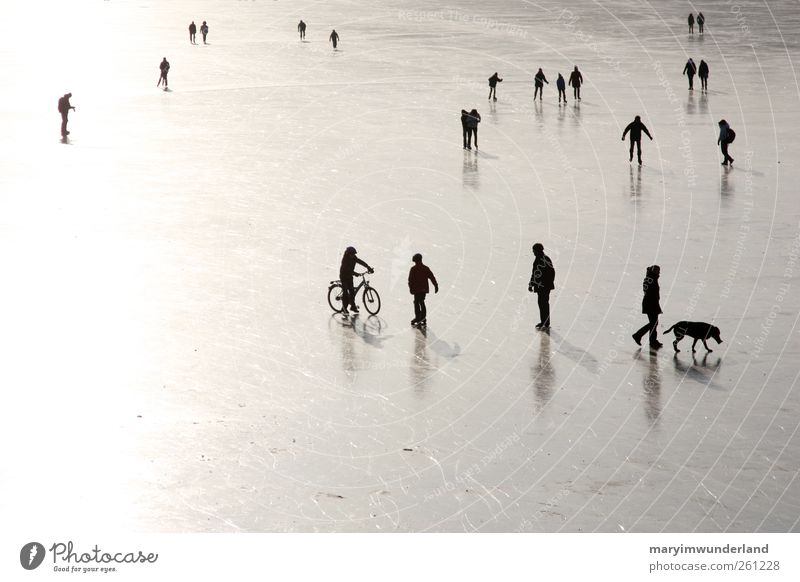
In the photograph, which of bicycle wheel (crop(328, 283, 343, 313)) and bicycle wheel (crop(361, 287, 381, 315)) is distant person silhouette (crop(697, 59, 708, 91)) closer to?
bicycle wheel (crop(328, 283, 343, 313))

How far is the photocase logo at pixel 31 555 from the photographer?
34.4ft

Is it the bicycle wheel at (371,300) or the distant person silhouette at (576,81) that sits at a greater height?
the distant person silhouette at (576,81)

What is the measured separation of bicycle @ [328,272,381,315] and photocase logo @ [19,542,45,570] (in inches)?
374

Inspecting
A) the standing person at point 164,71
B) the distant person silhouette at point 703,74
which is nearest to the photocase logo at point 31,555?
the standing person at point 164,71

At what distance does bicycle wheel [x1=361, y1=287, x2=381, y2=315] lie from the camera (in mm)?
19750

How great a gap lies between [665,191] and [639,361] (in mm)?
12610

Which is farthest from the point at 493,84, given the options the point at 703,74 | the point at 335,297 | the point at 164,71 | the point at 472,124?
the point at 335,297

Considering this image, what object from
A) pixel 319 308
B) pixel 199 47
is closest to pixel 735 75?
pixel 199 47

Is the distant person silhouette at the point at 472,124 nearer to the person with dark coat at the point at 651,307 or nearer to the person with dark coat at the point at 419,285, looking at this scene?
the person with dark coat at the point at 419,285

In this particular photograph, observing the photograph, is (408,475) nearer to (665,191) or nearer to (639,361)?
(639,361)

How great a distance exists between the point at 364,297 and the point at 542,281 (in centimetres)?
279

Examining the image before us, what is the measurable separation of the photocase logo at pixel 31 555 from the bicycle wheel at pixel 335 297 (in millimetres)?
9538

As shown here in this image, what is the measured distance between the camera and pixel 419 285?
19.0 m

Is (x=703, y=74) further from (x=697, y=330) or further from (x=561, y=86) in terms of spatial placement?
(x=697, y=330)
